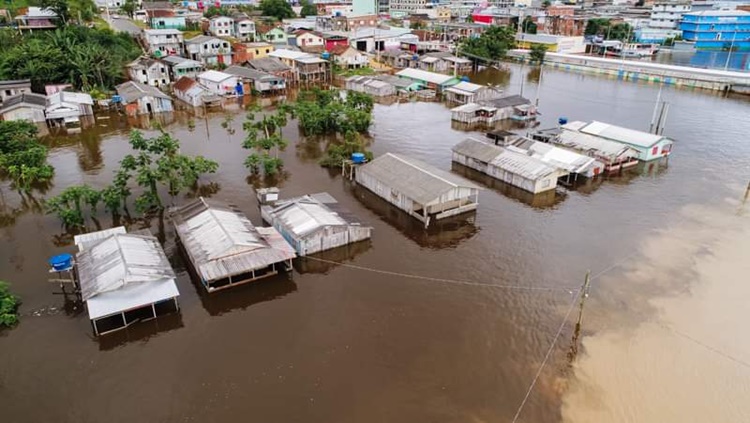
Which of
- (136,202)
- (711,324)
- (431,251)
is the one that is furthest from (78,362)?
(711,324)

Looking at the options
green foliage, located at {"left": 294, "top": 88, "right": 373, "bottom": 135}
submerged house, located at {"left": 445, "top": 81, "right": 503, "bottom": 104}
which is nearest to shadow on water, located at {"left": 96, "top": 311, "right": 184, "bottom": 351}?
green foliage, located at {"left": 294, "top": 88, "right": 373, "bottom": 135}

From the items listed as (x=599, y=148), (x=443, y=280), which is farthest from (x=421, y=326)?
(x=599, y=148)

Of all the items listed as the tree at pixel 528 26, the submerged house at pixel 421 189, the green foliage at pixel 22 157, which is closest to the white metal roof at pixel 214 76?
the green foliage at pixel 22 157

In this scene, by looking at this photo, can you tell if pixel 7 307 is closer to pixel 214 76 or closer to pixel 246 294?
pixel 246 294

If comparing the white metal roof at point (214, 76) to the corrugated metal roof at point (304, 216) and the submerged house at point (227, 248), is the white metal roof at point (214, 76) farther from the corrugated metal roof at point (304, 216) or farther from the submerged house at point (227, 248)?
the submerged house at point (227, 248)

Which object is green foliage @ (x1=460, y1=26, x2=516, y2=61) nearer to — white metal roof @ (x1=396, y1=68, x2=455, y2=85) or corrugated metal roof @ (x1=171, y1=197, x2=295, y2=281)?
white metal roof @ (x1=396, y1=68, x2=455, y2=85)
